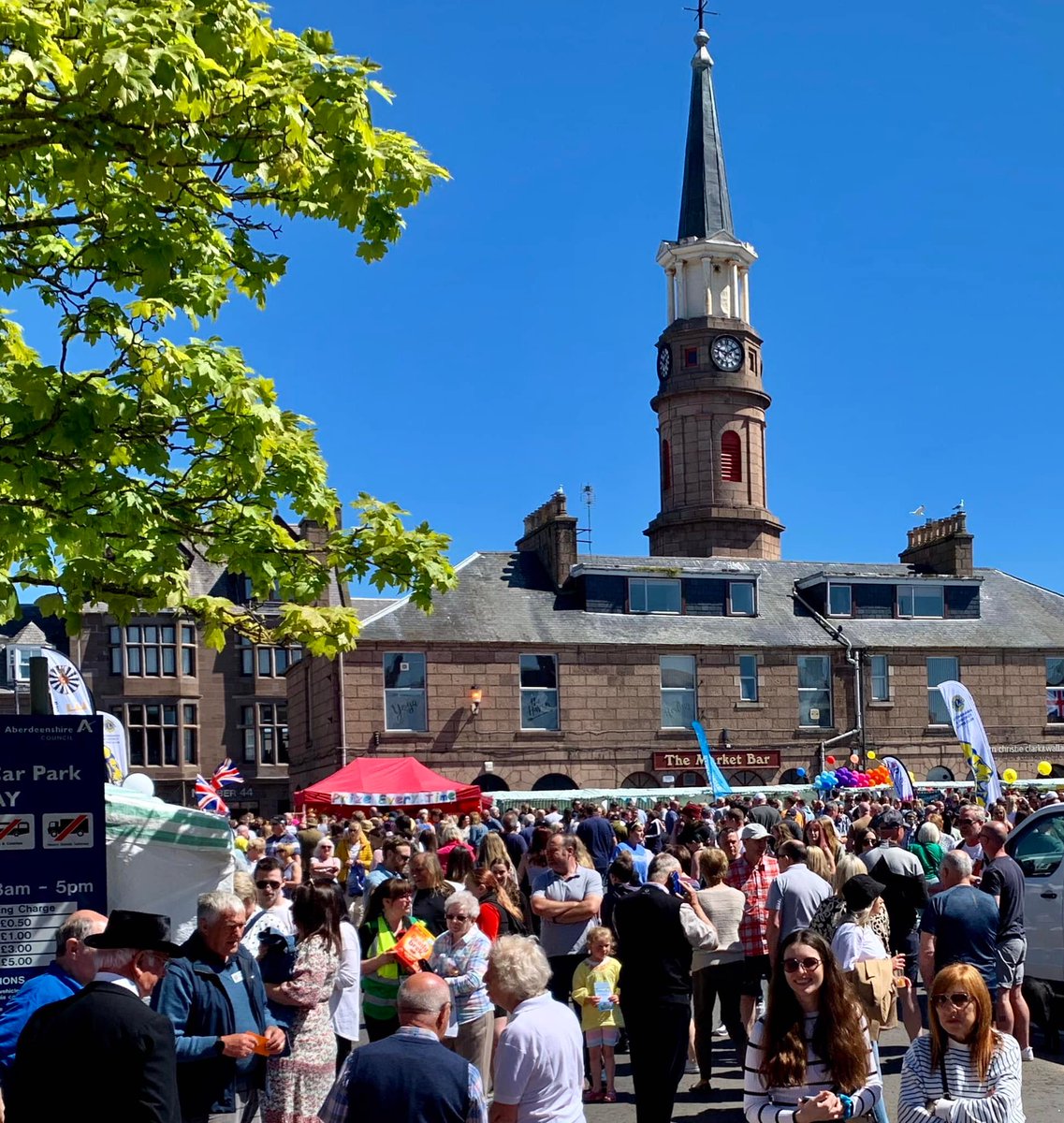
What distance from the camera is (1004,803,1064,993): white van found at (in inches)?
453

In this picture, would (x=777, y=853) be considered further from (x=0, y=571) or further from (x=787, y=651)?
(x=787, y=651)

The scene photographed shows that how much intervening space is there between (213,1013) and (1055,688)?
41.0 meters

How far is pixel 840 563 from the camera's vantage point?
1763 inches

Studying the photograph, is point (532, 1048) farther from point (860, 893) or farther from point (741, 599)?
point (741, 599)

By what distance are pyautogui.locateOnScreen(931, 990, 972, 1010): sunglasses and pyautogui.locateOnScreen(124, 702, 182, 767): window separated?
48336mm

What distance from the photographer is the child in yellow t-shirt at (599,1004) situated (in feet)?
33.0

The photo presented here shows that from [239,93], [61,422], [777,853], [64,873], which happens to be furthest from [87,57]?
[777,853]

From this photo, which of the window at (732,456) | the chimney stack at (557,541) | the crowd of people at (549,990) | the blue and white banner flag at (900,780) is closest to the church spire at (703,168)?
the window at (732,456)

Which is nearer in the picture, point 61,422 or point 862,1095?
point 862,1095

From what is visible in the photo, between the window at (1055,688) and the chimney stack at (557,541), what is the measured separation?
15.8 metres

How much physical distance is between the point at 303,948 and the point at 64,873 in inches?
53.4

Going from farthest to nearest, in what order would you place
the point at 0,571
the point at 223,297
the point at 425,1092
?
the point at 0,571
the point at 223,297
the point at 425,1092

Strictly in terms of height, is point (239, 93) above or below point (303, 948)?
above

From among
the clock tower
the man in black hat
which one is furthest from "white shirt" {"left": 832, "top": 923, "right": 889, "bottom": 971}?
the clock tower
